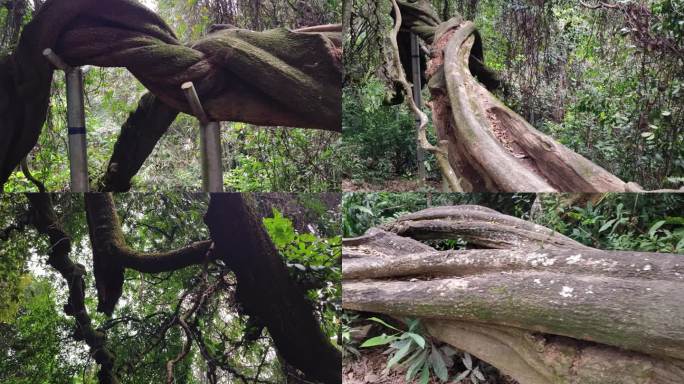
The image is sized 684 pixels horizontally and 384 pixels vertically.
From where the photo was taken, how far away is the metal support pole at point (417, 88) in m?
1.68

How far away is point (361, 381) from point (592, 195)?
2.40 feet

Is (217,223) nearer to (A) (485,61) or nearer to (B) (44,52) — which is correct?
(B) (44,52)

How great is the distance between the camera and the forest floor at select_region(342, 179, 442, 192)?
158cm

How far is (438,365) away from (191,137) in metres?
0.93

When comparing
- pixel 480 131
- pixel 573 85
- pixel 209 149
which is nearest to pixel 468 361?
pixel 480 131

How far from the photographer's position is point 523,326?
1051 millimetres

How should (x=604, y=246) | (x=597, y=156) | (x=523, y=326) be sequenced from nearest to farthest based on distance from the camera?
(x=523, y=326)
(x=604, y=246)
(x=597, y=156)

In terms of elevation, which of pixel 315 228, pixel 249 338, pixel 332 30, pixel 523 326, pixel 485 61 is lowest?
pixel 249 338

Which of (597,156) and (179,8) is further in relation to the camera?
(597,156)

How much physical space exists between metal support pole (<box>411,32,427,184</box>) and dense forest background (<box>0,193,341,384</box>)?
0.48m

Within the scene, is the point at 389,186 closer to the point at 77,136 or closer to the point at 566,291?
the point at 566,291

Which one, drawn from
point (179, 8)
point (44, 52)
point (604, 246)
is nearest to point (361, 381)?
point (604, 246)

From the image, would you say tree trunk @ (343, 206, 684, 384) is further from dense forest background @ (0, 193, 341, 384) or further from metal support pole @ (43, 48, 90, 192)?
metal support pole @ (43, 48, 90, 192)

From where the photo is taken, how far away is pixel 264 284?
129 cm
